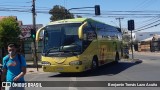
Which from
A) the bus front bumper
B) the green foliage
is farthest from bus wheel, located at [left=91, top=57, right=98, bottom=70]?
the green foliage

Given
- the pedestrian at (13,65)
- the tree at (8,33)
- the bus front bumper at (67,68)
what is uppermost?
the tree at (8,33)

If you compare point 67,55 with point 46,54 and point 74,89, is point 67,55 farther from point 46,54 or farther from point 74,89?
point 74,89

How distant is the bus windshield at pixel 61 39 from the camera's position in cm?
1992

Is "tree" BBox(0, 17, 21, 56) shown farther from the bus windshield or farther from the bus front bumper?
the bus front bumper

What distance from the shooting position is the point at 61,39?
2014 centimetres

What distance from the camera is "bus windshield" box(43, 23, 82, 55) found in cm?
1992

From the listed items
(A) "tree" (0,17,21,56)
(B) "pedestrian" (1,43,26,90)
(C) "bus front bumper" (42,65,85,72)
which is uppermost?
(A) "tree" (0,17,21,56)

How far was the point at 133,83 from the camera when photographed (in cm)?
1527

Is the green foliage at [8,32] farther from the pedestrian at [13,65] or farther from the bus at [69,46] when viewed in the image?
the pedestrian at [13,65]

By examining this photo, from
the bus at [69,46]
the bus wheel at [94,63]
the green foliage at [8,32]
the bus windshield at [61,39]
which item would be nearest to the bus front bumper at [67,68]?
the bus at [69,46]

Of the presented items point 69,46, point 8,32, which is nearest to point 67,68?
point 69,46

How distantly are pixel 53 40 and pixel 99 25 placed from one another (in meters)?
5.02

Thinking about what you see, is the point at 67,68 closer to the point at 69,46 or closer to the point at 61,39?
the point at 69,46

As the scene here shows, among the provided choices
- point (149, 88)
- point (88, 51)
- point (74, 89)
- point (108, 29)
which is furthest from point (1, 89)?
point (108, 29)
